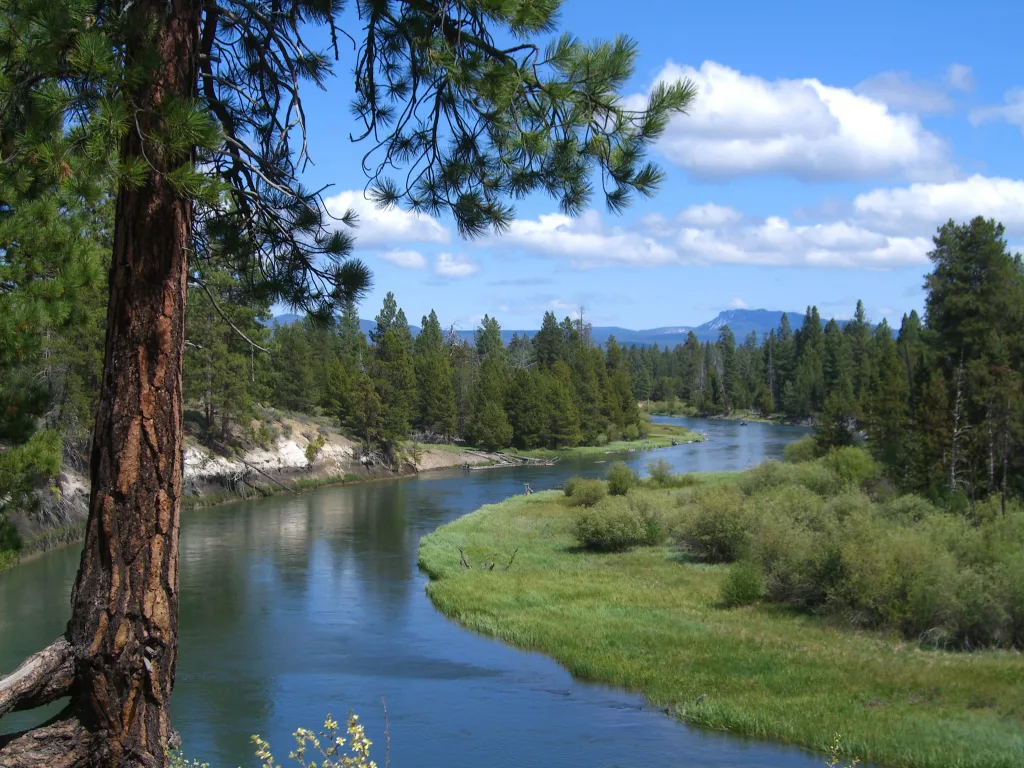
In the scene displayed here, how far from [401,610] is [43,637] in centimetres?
792

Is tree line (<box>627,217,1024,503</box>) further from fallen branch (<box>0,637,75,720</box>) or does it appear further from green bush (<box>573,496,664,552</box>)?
fallen branch (<box>0,637,75,720</box>)

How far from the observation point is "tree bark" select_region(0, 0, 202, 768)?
4984 millimetres

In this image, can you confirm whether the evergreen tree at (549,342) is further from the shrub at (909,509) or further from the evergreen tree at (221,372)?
the shrub at (909,509)

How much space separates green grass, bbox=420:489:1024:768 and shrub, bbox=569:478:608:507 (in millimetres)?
12688

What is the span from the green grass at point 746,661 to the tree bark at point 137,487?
36.6ft

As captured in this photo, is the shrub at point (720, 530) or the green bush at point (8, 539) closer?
the green bush at point (8, 539)

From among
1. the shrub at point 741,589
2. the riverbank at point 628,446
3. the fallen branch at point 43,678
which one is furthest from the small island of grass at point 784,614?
the riverbank at point 628,446

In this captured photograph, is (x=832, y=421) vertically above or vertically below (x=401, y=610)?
above

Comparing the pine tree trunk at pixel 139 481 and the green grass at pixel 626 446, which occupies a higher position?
the pine tree trunk at pixel 139 481

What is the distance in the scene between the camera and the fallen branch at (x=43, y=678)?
482 centimetres

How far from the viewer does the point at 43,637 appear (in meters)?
20.0

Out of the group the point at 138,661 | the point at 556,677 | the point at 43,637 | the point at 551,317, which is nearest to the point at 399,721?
the point at 556,677

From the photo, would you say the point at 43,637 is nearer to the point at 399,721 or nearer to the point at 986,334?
the point at 399,721

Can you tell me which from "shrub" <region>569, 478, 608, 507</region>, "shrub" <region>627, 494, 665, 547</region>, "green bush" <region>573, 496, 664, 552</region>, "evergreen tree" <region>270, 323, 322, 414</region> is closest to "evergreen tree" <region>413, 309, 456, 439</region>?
"evergreen tree" <region>270, 323, 322, 414</region>
